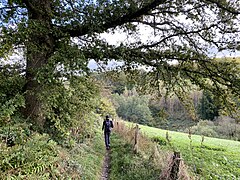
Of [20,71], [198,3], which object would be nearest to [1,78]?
[20,71]

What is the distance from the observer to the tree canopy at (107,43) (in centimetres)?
640

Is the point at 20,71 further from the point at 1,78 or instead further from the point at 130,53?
the point at 130,53

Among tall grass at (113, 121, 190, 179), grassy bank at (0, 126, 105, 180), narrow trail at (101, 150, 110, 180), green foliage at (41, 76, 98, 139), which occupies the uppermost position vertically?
green foliage at (41, 76, 98, 139)

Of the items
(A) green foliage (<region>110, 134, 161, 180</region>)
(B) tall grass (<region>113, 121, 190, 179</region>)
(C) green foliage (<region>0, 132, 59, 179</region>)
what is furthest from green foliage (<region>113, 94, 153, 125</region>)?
(C) green foliage (<region>0, 132, 59, 179</region>)

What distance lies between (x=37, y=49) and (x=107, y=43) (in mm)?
2073

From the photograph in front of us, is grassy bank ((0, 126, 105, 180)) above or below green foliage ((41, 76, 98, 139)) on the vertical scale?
below

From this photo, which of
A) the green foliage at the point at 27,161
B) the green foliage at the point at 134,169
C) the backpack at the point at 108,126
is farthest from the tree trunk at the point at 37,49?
the backpack at the point at 108,126

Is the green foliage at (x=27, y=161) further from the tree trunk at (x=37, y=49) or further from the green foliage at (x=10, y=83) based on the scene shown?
the green foliage at (x=10, y=83)

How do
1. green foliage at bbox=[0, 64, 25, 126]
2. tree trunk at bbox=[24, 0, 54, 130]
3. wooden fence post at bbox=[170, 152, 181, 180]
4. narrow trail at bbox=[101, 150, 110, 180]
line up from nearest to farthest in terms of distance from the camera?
wooden fence post at bbox=[170, 152, 181, 180], tree trunk at bbox=[24, 0, 54, 130], green foliage at bbox=[0, 64, 25, 126], narrow trail at bbox=[101, 150, 110, 180]

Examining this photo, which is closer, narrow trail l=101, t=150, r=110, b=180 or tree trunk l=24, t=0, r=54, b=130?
tree trunk l=24, t=0, r=54, b=130

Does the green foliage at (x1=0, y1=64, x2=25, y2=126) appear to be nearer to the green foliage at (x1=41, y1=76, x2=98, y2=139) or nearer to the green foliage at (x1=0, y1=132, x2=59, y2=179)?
the green foliage at (x1=41, y1=76, x2=98, y2=139)

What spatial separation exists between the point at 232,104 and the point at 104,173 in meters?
5.14

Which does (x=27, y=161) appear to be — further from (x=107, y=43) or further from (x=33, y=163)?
(x=107, y=43)

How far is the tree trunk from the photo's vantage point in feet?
22.0
